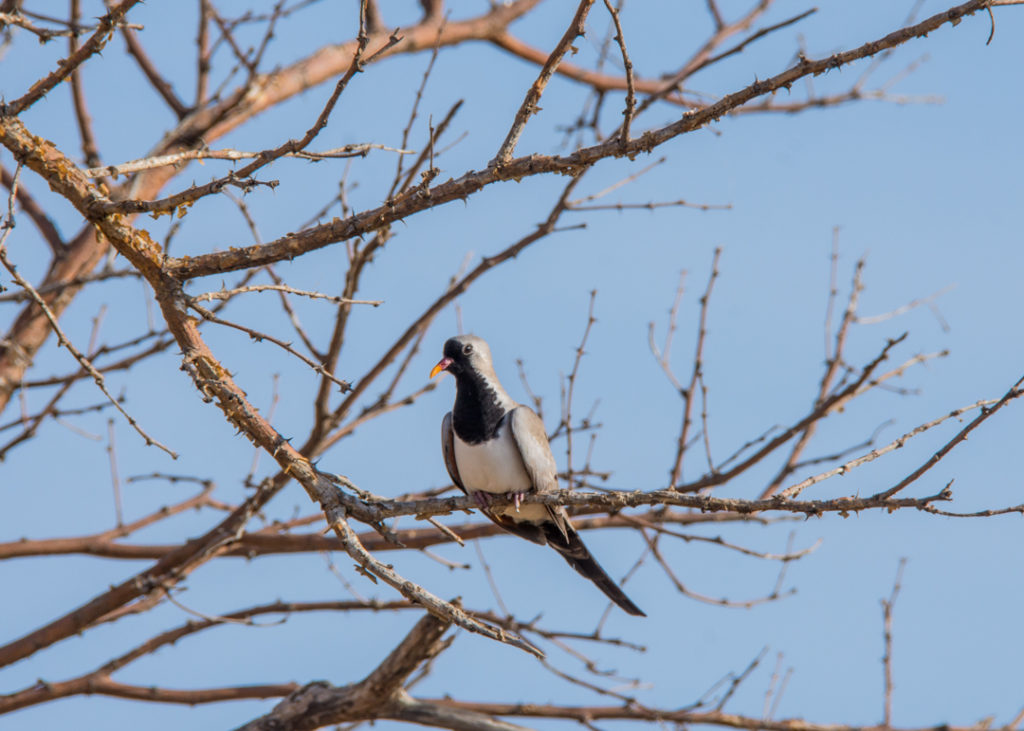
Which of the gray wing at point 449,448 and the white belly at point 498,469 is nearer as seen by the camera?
the white belly at point 498,469

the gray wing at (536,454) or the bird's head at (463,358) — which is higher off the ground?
the bird's head at (463,358)

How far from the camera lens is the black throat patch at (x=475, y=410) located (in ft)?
16.8

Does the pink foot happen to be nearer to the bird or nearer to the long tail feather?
the bird

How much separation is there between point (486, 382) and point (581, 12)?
239cm

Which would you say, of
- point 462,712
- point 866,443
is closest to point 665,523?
point 866,443

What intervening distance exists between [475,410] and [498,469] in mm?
393

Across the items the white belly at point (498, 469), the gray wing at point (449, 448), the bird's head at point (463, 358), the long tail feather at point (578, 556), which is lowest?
the long tail feather at point (578, 556)

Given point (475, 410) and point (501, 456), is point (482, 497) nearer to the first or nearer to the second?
point (501, 456)

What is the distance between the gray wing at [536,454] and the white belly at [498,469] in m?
0.04

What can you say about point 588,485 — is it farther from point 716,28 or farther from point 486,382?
point 716,28

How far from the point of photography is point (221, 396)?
12.2 feet

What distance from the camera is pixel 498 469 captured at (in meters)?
4.99

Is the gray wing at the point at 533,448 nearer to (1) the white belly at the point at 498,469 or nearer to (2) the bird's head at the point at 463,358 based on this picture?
(1) the white belly at the point at 498,469

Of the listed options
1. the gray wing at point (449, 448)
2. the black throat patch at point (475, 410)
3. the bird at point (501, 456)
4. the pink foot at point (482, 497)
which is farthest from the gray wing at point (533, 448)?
the gray wing at point (449, 448)
